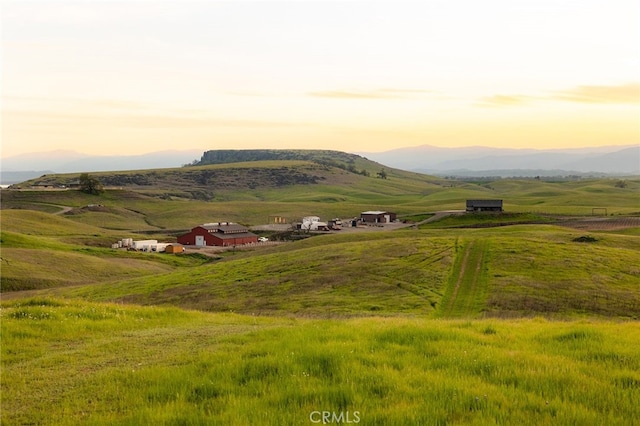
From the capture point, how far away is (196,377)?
11164 mm

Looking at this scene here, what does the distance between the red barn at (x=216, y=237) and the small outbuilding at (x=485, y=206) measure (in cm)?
5359

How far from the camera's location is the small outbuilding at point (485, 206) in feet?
394

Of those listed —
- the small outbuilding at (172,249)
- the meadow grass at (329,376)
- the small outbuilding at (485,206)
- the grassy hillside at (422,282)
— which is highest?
the meadow grass at (329,376)

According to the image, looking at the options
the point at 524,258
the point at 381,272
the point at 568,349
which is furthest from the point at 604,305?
the point at 568,349

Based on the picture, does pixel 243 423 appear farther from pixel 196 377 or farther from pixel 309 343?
pixel 309 343

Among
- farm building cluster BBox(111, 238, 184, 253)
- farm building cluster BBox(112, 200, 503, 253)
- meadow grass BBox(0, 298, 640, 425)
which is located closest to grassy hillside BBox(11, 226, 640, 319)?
meadow grass BBox(0, 298, 640, 425)

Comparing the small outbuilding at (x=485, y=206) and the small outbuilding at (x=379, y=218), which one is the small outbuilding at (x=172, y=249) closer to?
the small outbuilding at (x=379, y=218)

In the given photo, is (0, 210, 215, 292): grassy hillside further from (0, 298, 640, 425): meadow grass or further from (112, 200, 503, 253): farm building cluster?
(0, 298, 640, 425): meadow grass

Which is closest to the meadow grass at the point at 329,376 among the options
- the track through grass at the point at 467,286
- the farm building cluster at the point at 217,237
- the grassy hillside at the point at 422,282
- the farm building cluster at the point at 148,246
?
the grassy hillside at the point at 422,282

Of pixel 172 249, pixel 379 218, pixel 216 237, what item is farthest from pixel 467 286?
pixel 379 218

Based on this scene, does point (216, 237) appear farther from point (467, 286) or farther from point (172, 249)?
point (467, 286)

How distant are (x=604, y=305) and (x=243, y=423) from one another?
39753mm

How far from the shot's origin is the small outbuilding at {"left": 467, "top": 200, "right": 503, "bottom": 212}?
12019cm

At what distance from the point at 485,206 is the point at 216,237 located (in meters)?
64.9
